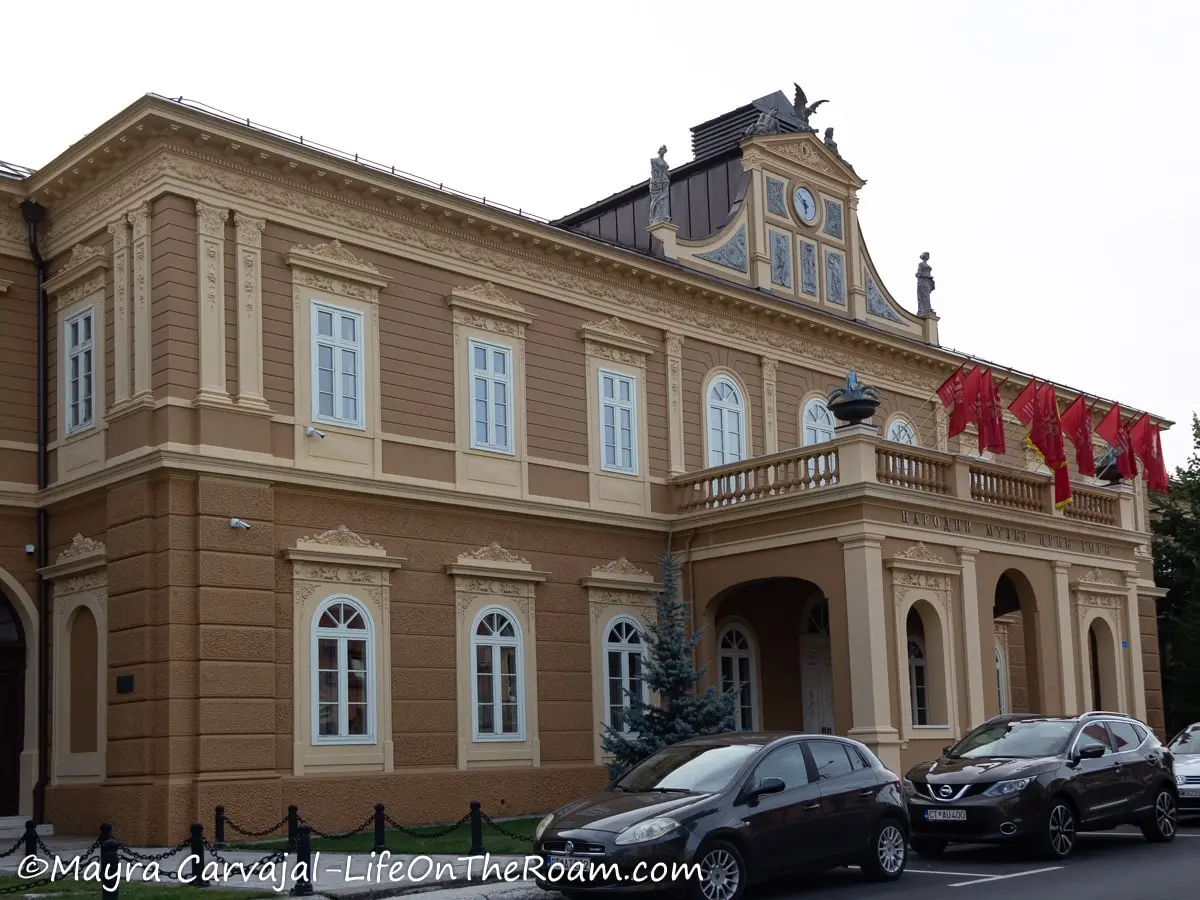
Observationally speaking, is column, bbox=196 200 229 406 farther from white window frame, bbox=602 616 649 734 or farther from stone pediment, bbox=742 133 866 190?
stone pediment, bbox=742 133 866 190

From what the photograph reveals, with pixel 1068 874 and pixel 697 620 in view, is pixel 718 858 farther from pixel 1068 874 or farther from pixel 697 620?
pixel 697 620

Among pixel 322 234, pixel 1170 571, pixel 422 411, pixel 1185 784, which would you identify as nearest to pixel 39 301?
pixel 322 234

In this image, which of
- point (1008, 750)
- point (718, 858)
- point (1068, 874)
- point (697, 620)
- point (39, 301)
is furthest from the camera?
point (697, 620)

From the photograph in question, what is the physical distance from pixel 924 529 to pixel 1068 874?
382 inches

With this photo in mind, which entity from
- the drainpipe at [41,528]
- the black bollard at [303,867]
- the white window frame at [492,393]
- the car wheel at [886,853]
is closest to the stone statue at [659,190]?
the white window frame at [492,393]

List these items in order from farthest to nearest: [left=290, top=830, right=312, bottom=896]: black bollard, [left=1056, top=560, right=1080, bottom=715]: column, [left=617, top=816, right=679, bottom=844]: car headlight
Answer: [left=1056, top=560, right=1080, bottom=715]: column, [left=290, top=830, right=312, bottom=896]: black bollard, [left=617, top=816, right=679, bottom=844]: car headlight

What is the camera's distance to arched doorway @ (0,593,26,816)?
71.8 feet

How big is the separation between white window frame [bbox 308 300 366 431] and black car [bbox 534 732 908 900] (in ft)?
29.6

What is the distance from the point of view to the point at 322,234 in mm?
22344

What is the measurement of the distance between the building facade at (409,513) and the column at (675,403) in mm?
73

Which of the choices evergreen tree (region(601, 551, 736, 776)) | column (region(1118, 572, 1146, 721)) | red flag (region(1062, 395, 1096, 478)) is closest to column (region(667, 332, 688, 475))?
evergreen tree (region(601, 551, 736, 776))

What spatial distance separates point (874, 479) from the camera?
23797mm

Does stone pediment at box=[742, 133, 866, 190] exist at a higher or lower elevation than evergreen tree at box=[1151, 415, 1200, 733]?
higher

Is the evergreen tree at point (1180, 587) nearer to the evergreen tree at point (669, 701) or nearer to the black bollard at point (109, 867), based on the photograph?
the evergreen tree at point (669, 701)
